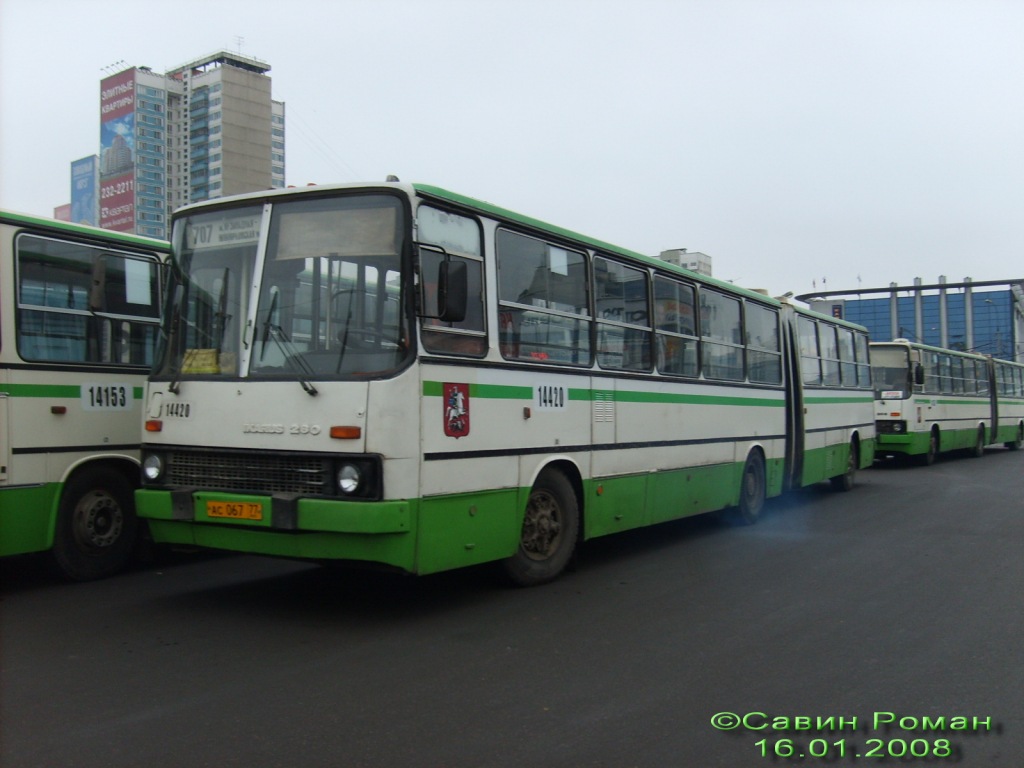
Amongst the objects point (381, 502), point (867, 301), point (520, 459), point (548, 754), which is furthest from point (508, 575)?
point (867, 301)

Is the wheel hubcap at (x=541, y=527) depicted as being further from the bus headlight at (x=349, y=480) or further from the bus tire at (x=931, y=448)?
the bus tire at (x=931, y=448)

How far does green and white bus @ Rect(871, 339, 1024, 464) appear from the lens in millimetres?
22953

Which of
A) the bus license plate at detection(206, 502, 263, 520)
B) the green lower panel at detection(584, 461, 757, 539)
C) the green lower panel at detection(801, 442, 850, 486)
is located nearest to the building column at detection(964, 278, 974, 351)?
the green lower panel at detection(801, 442, 850, 486)

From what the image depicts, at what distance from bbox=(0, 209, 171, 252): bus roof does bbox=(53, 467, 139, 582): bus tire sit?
6.77ft

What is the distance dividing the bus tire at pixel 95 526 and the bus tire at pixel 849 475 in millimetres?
12156

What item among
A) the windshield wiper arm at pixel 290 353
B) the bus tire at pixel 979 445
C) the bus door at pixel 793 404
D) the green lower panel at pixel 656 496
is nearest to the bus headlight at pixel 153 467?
the windshield wiper arm at pixel 290 353

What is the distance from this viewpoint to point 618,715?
5035 mm

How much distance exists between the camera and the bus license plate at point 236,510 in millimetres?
6734

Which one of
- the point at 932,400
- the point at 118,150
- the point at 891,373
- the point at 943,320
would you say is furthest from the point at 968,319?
the point at 118,150

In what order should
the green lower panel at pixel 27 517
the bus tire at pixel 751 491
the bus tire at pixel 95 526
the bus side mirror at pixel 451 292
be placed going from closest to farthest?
the bus side mirror at pixel 451 292
the green lower panel at pixel 27 517
the bus tire at pixel 95 526
the bus tire at pixel 751 491

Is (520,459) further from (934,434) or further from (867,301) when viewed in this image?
(867,301)

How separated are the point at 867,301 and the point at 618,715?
88929 millimetres

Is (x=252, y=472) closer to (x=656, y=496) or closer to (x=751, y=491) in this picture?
(x=656, y=496)

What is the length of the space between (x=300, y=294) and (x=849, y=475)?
13.1m
